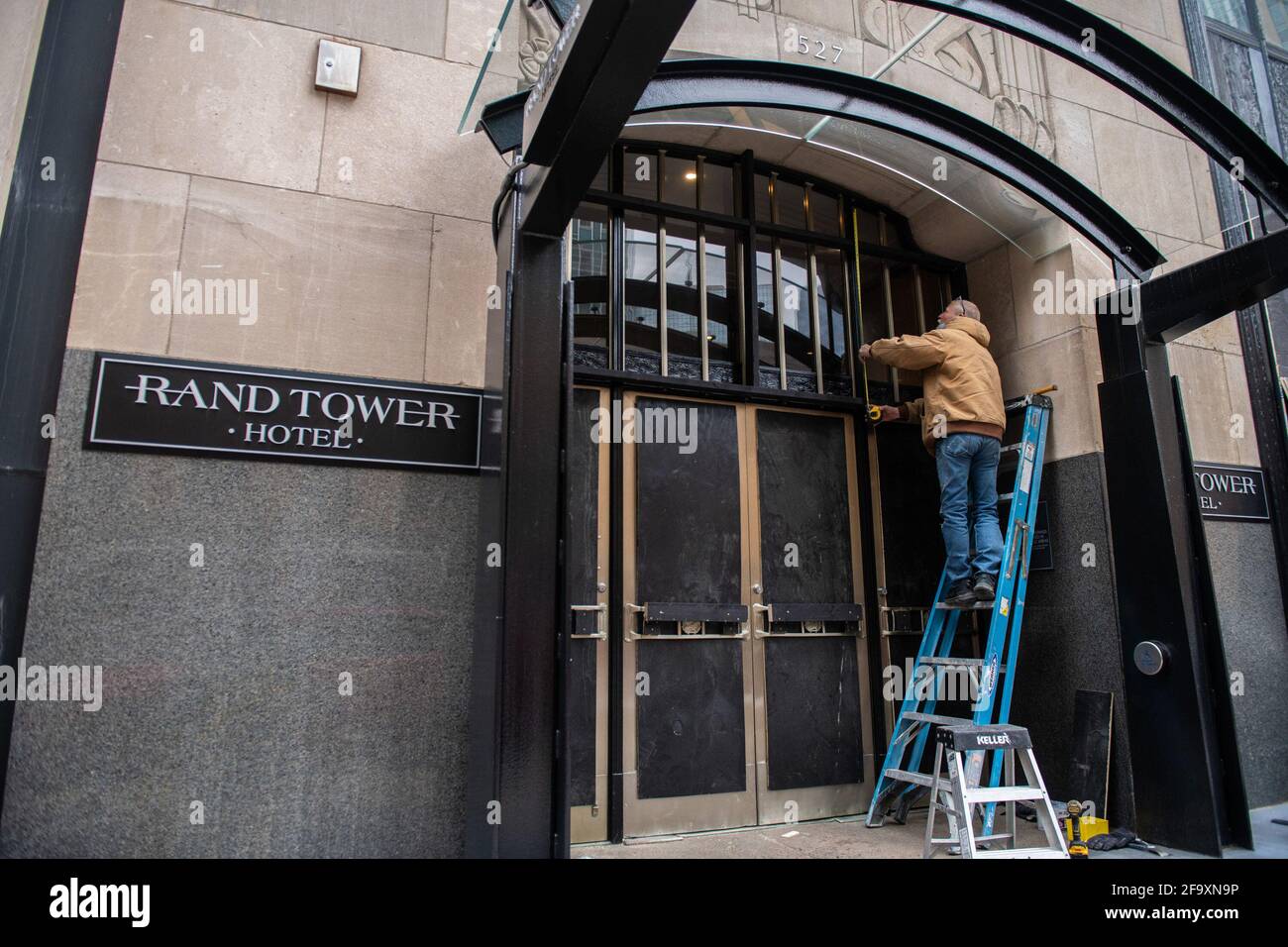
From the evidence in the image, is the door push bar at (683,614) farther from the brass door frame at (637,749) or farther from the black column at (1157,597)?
the black column at (1157,597)

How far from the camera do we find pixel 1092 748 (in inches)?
191

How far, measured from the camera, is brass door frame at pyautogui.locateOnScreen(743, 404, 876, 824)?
4992mm

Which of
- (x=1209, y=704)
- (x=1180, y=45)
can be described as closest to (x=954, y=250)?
(x=1180, y=45)

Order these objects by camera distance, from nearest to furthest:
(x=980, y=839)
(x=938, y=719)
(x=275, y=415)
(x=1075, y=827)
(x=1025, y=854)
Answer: (x=275, y=415), (x=1025, y=854), (x=980, y=839), (x=1075, y=827), (x=938, y=719)

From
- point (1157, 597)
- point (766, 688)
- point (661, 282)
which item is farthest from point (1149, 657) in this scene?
point (661, 282)

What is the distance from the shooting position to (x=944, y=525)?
5160 millimetres

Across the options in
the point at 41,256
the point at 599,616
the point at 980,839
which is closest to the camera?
the point at 41,256

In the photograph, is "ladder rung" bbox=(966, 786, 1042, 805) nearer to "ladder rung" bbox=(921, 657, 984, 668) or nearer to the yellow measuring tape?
"ladder rung" bbox=(921, 657, 984, 668)

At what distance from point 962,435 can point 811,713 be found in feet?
6.60

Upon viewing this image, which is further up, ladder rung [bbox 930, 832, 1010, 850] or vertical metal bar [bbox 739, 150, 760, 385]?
vertical metal bar [bbox 739, 150, 760, 385]

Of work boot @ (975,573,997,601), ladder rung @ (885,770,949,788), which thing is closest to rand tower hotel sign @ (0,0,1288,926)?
work boot @ (975,573,997,601)

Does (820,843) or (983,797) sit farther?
(820,843)

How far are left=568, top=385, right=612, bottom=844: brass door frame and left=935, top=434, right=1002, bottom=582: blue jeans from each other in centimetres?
215

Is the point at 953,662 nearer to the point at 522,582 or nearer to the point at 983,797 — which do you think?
the point at 983,797
